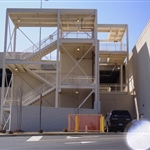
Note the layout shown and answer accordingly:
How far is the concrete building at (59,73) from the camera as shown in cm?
3123

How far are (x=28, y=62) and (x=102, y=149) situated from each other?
69.8 ft

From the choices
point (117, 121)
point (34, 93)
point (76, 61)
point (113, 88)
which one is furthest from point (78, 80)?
point (117, 121)

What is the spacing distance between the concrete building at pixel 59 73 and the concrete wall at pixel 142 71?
1945 mm

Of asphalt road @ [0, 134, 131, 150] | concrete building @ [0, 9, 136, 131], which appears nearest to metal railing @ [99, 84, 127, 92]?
concrete building @ [0, 9, 136, 131]

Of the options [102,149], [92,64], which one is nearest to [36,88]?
[92,64]

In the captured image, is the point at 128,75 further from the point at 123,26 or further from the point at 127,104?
the point at 123,26

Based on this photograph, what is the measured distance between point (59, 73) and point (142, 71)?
8.54m

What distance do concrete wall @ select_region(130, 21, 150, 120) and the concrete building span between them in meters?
1.95

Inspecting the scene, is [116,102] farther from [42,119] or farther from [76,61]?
[42,119]

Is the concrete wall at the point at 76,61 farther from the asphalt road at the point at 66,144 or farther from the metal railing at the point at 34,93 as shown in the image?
the asphalt road at the point at 66,144

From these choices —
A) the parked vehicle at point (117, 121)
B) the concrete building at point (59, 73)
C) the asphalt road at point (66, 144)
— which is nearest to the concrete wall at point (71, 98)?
the concrete building at point (59, 73)

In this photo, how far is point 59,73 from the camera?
35.8 m

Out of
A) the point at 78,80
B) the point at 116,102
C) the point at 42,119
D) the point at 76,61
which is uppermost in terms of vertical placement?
the point at 76,61

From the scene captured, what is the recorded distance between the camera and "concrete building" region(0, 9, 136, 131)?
31.2 meters
